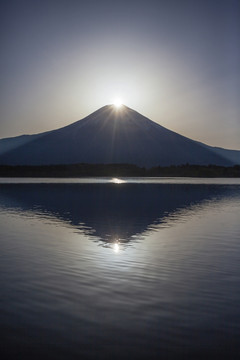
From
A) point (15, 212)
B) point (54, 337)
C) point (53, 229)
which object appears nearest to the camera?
point (54, 337)

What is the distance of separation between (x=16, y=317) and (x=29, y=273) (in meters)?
4.92

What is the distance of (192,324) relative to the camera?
1062cm

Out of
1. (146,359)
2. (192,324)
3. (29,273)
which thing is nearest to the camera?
(146,359)

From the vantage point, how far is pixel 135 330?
10.2 metres

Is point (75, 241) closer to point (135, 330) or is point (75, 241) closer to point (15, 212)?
point (135, 330)

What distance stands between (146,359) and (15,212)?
31.8 meters

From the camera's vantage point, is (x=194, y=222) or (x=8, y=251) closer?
(x=8, y=251)

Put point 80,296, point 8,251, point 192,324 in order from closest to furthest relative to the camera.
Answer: point 192,324 < point 80,296 < point 8,251

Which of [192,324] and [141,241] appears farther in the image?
[141,241]

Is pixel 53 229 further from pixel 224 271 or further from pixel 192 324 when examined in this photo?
pixel 192 324

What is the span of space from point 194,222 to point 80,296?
20.9 m

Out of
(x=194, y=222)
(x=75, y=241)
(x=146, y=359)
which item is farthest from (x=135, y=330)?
(x=194, y=222)

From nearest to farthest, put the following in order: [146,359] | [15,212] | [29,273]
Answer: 1. [146,359]
2. [29,273]
3. [15,212]

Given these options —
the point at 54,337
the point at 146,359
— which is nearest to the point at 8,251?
the point at 54,337
